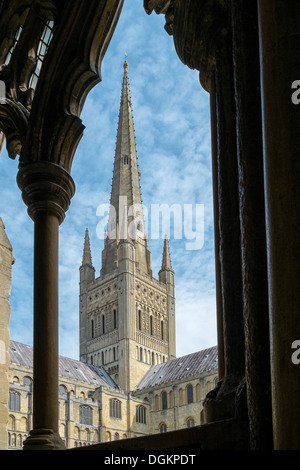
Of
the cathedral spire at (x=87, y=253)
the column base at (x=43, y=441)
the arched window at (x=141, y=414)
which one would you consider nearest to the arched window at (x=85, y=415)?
the arched window at (x=141, y=414)

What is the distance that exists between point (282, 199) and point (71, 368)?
48566 millimetres

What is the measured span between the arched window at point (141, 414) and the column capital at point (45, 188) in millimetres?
46080

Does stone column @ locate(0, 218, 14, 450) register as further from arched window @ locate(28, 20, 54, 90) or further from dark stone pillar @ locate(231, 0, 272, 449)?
dark stone pillar @ locate(231, 0, 272, 449)

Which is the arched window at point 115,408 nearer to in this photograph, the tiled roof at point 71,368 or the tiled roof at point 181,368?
the tiled roof at point 71,368

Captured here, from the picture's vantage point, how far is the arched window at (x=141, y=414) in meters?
48.2

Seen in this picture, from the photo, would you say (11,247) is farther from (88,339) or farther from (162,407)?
(88,339)

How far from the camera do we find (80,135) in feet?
13.9

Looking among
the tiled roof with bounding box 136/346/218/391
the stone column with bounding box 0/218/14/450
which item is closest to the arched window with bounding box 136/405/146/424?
the tiled roof with bounding box 136/346/218/391

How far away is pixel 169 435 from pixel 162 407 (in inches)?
1901

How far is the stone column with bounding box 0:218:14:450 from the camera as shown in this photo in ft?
15.5

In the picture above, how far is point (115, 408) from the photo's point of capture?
1826 inches

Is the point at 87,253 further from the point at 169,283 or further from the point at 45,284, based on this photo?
the point at 45,284
